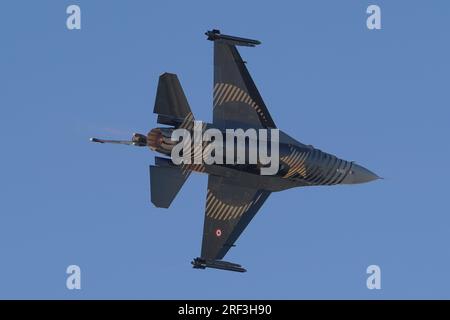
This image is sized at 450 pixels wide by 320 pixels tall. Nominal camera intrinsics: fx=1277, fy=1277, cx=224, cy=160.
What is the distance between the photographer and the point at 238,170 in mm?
53812

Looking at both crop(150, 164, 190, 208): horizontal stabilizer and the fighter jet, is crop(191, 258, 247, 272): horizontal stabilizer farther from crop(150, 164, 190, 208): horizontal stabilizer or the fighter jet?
crop(150, 164, 190, 208): horizontal stabilizer

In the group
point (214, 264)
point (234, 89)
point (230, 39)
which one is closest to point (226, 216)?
point (214, 264)

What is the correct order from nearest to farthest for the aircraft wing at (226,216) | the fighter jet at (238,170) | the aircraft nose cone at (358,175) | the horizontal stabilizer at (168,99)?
the horizontal stabilizer at (168,99)
the fighter jet at (238,170)
the aircraft wing at (226,216)
the aircraft nose cone at (358,175)

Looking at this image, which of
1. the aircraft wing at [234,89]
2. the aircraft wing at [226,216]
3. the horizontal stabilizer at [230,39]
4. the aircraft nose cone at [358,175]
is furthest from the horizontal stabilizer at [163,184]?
the aircraft nose cone at [358,175]

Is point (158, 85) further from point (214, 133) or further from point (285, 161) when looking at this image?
point (285, 161)

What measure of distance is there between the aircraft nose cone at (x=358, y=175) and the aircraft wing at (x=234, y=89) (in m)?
4.03

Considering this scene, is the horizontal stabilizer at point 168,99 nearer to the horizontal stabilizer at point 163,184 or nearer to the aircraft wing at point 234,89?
the aircraft wing at point 234,89

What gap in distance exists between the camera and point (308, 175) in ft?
178

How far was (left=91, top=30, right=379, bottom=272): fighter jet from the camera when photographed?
176ft

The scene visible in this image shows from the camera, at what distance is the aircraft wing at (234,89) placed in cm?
5391

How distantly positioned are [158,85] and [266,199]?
23.1 feet

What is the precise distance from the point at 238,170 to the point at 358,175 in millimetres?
5419

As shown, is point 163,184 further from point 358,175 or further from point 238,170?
point 358,175
